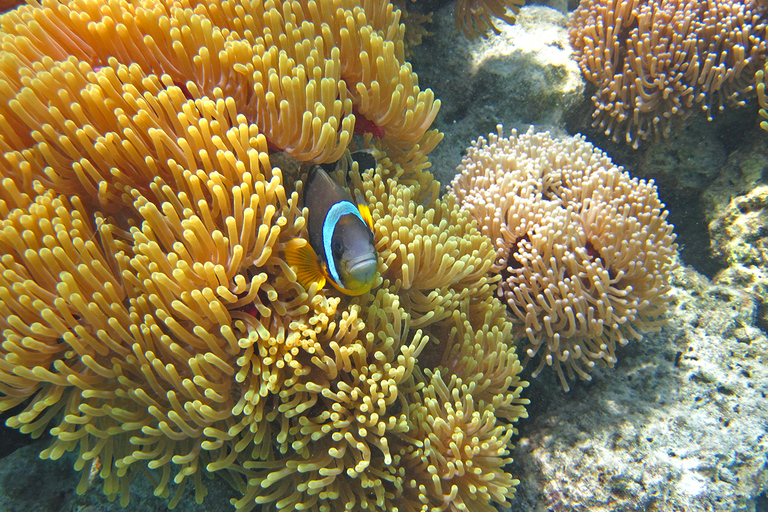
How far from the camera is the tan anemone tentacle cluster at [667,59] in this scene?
3.05 meters

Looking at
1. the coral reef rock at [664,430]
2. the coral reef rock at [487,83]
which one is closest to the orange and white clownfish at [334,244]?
the coral reef rock at [664,430]

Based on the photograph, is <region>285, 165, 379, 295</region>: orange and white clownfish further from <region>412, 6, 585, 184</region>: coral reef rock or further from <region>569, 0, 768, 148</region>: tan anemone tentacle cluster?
<region>569, 0, 768, 148</region>: tan anemone tentacle cluster

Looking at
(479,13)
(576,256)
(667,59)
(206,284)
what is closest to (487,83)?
(479,13)

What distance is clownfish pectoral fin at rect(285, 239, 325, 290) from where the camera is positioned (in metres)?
1.60

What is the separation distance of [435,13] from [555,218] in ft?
7.96

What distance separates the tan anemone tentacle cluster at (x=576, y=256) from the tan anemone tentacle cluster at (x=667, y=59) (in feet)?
3.59

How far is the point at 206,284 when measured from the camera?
149 centimetres

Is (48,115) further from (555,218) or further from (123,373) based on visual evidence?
(555,218)

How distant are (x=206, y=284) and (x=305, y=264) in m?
0.38

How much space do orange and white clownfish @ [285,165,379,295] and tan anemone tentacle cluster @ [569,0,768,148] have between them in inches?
116

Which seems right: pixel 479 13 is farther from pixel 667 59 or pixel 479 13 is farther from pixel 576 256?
pixel 576 256

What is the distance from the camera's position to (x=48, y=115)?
1.62 metres

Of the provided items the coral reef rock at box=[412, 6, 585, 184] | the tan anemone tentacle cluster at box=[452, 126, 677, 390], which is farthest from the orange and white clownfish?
the coral reef rock at box=[412, 6, 585, 184]

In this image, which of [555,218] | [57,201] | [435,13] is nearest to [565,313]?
[555,218]
